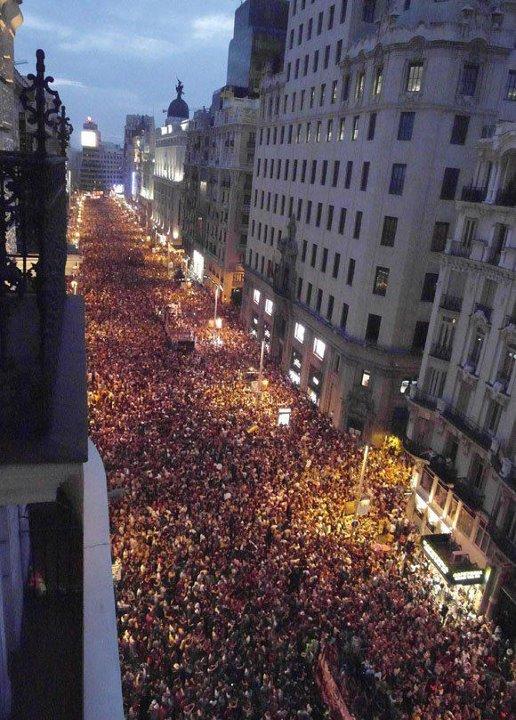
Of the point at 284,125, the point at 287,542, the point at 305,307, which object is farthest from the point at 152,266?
the point at 287,542

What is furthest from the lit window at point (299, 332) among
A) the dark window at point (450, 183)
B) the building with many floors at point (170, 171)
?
the building with many floors at point (170, 171)

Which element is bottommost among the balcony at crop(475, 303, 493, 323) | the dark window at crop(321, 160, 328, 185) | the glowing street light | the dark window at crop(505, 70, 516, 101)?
the glowing street light

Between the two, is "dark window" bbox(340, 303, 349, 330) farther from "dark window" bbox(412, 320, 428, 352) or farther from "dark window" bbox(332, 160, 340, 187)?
"dark window" bbox(332, 160, 340, 187)

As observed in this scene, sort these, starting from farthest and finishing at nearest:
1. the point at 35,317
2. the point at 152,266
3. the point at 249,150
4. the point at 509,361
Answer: the point at 152,266 < the point at 249,150 < the point at 509,361 < the point at 35,317

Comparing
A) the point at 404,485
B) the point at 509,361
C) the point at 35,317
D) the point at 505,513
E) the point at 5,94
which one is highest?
the point at 5,94

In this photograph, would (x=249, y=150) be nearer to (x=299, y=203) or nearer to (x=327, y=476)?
(x=299, y=203)

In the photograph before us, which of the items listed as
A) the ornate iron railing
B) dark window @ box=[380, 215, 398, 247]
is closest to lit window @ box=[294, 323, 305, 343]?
dark window @ box=[380, 215, 398, 247]

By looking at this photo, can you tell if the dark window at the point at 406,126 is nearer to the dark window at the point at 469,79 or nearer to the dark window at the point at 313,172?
the dark window at the point at 469,79
